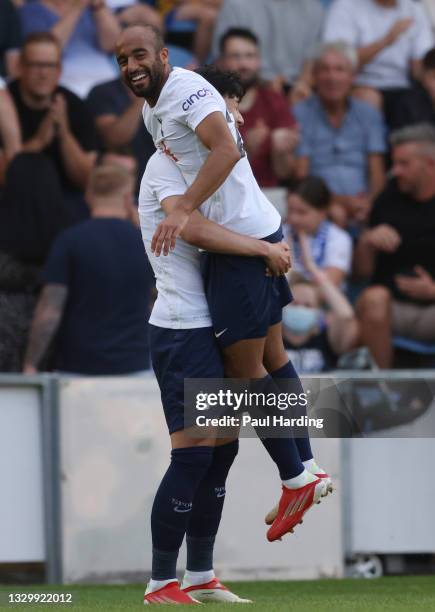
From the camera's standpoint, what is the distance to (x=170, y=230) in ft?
16.8

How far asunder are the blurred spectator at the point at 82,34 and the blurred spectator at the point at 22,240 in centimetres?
134

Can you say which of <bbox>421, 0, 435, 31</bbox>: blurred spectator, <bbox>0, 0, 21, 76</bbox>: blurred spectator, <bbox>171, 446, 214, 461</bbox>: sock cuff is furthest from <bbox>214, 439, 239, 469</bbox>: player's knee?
<bbox>421, 0, 435, 31</bbox>: blurred spectator

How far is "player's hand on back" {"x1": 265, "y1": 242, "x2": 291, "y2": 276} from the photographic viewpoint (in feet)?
17.9

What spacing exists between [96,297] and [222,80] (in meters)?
2.87

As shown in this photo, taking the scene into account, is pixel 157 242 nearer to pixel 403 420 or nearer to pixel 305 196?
pixel 403 420

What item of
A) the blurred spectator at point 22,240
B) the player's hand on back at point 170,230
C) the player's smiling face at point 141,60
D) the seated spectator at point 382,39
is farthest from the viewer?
the seated spectator at point 382,39

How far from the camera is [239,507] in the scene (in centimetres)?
761

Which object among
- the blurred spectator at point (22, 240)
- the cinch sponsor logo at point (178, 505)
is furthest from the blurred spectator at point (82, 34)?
the cinch sponsor logo at point (178, 505)

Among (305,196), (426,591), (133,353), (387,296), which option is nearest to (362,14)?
(305,196)

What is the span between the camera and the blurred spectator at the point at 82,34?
33.3 ft

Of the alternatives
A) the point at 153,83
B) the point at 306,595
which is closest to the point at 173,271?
the point at 153,83

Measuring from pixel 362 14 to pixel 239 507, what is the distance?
499 centimetres

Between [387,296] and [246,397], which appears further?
[387,296]

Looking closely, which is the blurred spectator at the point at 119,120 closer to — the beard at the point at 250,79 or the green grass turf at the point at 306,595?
the beard at the point at 250,79
